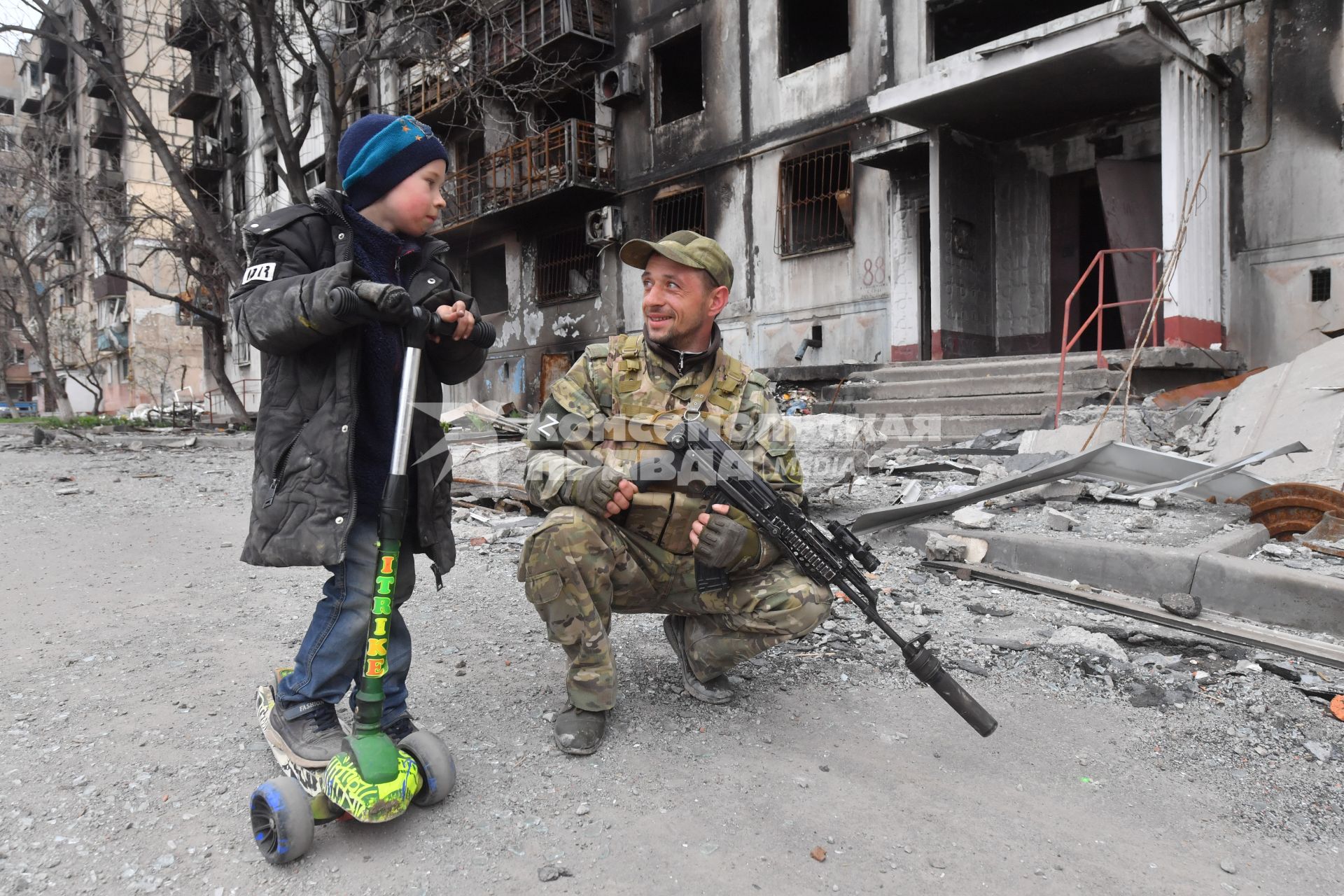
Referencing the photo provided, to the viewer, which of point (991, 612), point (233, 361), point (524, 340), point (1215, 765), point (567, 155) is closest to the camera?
point (1215, 765)

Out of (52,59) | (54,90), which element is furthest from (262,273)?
(52,59)

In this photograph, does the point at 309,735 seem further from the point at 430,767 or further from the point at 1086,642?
the point at 1086,642

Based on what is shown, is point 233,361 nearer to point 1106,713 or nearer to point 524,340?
point 524,340

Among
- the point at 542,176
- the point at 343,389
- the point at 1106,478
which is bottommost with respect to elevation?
the point at 1106,478

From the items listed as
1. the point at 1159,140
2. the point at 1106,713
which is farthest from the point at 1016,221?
the point at 1106,713

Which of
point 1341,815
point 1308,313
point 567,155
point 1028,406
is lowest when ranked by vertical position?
point 1341,815

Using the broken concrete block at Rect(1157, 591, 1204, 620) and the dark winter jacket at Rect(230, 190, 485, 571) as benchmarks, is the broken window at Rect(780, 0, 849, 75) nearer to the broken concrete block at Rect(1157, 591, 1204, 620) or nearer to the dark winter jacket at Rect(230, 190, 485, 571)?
the broken concrete block at Rect(1157, 591, 1204, 620)

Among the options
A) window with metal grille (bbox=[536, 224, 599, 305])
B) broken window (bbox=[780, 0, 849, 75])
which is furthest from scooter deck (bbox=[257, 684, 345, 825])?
window with metal grille (bbox=[536, 224, 599, 305])

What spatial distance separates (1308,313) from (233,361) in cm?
2795

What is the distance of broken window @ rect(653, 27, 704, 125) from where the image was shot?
1458 cm

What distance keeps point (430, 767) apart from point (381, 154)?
1487mm

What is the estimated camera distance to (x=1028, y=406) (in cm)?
764

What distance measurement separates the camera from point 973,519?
4359mm

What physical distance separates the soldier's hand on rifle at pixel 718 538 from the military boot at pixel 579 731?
544mm
